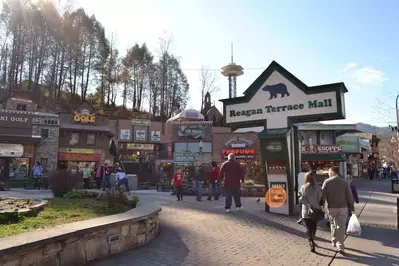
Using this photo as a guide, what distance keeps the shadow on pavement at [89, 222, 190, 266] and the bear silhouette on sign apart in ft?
19.4

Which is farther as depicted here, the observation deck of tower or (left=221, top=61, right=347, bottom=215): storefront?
the observation deck of tower

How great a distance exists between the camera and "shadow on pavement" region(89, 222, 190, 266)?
5293 mm

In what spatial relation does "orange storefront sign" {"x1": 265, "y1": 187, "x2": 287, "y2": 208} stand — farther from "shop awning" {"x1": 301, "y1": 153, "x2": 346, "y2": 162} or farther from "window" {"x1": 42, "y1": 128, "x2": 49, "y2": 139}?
"window" {"x1": 42, "y1": 128, "x2": 49, "y2": 139}

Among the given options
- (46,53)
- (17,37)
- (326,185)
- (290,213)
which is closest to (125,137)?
(46,53)

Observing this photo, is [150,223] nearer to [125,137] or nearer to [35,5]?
[125,137]

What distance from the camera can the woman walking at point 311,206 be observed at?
6602 mm

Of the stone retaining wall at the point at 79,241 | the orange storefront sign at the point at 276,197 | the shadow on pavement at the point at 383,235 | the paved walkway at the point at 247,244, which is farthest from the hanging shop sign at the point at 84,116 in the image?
the shadow on pavement at the point at 383,235

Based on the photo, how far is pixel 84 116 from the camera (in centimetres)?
3678

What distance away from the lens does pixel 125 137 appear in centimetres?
4541

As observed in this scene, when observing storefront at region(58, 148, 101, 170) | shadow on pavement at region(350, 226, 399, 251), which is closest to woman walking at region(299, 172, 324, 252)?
shadow on pavement at region(350, 226, 399, 251)

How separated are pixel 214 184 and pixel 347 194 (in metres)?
8.83

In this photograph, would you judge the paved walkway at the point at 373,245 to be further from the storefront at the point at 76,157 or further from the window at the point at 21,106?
the window at the point at 21,106

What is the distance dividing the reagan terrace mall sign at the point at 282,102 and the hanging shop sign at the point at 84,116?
2800 cm

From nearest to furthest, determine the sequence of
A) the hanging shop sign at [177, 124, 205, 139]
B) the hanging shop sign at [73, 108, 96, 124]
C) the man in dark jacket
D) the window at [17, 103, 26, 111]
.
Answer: the man in dark jacket, the window at [17, 103, 26, 111], the hanging shop sign at [73, 108, 96, 124], the hanging shop sign at [177, 124, 205, 139]
